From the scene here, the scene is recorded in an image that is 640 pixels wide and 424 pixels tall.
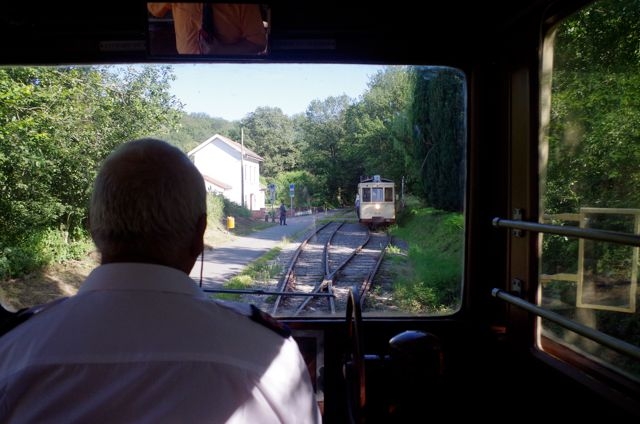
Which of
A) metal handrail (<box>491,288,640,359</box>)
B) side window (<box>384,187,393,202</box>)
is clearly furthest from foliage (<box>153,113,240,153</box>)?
metal handrail (<box>491,288,640,359</box>)

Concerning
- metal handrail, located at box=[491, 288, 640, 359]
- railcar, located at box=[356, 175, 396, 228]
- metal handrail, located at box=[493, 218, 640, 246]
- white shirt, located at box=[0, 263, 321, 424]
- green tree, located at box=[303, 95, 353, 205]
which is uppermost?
green tree, located at box=[303, 95, 353, 205]

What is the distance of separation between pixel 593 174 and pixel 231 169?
1.60 meters

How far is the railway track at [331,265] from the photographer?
2.54m

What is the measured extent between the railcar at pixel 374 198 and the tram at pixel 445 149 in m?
0.01

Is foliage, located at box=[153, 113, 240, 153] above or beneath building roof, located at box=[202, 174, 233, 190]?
above

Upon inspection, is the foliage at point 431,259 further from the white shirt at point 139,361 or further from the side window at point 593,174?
the white shirt at point 139,361

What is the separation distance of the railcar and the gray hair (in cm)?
156

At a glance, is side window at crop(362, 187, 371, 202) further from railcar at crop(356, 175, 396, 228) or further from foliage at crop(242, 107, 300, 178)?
foliage at crop(242, 107, 300, 178)

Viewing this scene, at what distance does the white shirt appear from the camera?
88 cm

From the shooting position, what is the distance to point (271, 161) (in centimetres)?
258

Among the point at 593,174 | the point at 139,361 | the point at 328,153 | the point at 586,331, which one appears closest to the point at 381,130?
the point at 328,153

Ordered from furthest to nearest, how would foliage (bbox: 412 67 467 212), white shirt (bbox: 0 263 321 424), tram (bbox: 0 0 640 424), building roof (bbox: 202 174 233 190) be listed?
1. foliage (bbox: 412 67 467 212)
2. building roof (bbox: 202 174 233 190)
3. tram (bbox: 0 0 640 424)
4. white shirt (bbox: 0 263 321 424)

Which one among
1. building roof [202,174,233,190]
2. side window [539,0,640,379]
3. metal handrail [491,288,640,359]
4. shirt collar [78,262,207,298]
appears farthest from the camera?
building roof [202,174,233,190]

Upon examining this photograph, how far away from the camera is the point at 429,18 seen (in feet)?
8.50
